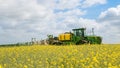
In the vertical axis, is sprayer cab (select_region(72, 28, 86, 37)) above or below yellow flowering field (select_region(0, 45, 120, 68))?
above

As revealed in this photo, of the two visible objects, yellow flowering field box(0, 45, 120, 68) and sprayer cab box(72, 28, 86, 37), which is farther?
sprayer cab box(72, 28, 86, 37)

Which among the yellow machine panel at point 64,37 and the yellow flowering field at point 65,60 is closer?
the yellow flowering field at point 65,60

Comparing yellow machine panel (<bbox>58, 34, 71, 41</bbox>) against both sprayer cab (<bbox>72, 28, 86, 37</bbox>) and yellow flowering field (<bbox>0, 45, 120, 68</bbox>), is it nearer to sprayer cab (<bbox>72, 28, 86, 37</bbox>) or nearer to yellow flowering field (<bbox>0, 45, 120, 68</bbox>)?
sprayer cab (<bbox>72, 28, 86, 37</bbox>)

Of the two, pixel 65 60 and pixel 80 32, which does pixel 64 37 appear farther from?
pixel 65 60

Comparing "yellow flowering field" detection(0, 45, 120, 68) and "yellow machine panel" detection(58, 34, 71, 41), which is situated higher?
"yellow machine panel" detection(58, 34, 71, 41)

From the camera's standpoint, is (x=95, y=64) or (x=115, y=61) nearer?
(x=95, y=64)

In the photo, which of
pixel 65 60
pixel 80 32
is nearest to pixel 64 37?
pixel 80 32

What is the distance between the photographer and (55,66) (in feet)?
31.7

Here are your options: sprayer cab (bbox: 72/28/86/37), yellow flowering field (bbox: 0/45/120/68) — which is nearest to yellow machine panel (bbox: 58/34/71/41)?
sprayer cab (bbox: 72/28/86/37)

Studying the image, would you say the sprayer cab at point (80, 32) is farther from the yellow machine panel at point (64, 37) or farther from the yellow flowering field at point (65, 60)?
the yellow flowering field at point (65, 60)

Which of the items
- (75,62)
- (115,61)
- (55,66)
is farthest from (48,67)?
(115,61)

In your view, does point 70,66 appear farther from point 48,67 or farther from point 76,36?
point 76,36

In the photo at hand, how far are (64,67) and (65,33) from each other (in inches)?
1023

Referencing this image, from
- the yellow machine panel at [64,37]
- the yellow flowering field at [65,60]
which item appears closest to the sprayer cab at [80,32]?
the yellow machine panel at [64,37]
